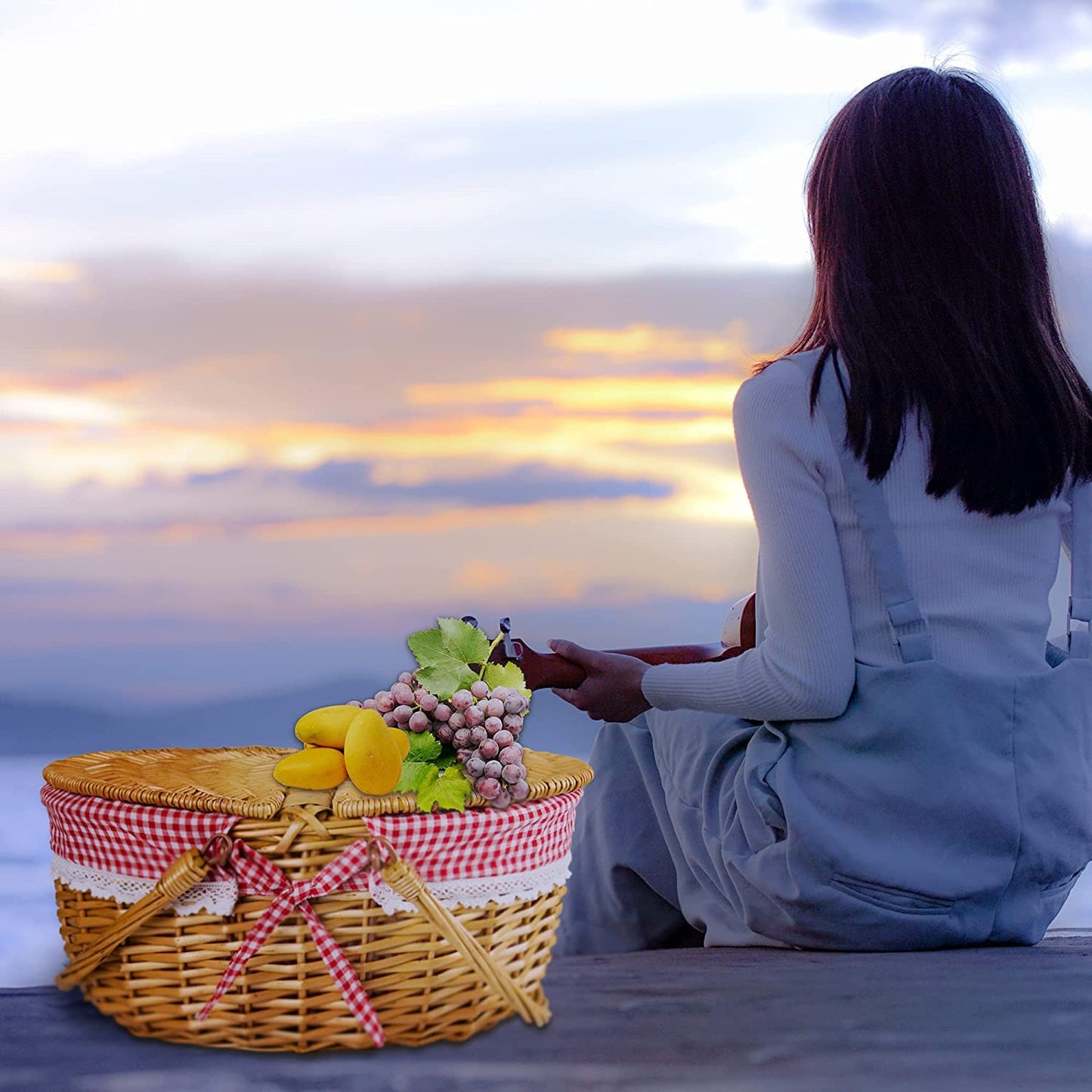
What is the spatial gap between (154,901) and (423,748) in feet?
0.88

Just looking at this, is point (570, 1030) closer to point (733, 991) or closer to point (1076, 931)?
point (733, 991)

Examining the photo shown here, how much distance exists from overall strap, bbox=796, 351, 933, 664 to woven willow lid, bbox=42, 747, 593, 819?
1.34 feet

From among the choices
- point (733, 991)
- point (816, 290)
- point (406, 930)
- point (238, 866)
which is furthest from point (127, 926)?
point (816, 290)

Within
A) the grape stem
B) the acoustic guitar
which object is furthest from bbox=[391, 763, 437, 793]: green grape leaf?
the acoustic guitar

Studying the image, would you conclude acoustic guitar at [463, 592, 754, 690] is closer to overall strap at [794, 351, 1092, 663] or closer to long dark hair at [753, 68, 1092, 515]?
overall strap at [794, 351, 1092, 663]

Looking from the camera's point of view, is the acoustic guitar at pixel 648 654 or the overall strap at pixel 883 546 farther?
the acoustic guitar at pixel 648 654

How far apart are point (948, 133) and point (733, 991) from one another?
0.99 meters

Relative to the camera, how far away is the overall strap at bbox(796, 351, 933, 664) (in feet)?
5.56

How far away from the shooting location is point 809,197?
1.85 m

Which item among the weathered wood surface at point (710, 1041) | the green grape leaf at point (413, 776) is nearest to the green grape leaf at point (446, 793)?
the green grape leaf at point (413, 776)

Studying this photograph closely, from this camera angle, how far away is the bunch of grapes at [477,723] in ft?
4.53

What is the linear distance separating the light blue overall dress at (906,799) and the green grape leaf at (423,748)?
49 centimetres

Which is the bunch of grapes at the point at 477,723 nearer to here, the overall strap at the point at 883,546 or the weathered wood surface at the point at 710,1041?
the weathered wood surface at the point at 710,1041

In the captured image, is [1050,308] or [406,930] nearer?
[406,930]
